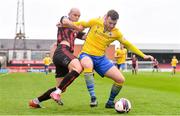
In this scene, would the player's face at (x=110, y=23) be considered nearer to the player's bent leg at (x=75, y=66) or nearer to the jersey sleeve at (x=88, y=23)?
the jersey sleeve at (x=88, y=23)

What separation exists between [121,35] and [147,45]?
334 ft

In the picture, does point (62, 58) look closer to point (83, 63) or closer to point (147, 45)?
point (83, 63)

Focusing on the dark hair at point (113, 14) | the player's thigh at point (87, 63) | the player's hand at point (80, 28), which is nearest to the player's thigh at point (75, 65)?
the player's thigh at point (87, 63)

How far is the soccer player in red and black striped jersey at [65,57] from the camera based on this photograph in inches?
427

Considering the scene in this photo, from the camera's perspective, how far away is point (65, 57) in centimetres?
1107

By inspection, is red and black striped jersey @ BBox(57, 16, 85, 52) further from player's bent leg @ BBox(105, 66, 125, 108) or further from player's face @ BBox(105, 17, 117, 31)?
player's bent leg @ BBox(105, 66, 125, 108)

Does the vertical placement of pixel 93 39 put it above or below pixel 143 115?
A: above

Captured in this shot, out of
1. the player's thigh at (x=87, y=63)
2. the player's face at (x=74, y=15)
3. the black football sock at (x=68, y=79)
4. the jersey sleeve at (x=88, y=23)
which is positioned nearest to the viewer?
the black football sock at (x=68, y=79)

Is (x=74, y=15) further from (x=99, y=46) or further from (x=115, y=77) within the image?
(x=115, y=77)

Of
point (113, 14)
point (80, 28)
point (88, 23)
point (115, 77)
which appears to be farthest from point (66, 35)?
point (115, 77)

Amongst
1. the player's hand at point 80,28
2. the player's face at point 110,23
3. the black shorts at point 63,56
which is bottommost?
the black shorts at point 63,56

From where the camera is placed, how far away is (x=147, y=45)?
11244 centimetres

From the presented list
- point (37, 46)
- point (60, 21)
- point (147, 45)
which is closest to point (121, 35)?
point (60, 21)

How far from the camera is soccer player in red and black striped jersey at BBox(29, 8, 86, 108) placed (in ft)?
35.6
